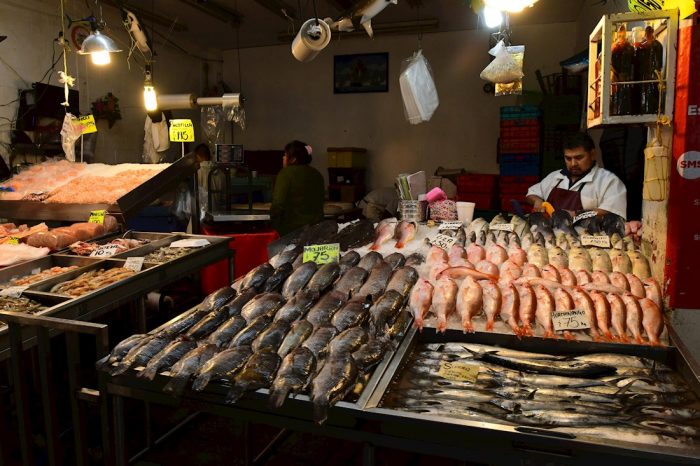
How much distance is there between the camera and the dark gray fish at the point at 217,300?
107 inches

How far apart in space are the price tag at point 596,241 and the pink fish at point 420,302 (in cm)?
139

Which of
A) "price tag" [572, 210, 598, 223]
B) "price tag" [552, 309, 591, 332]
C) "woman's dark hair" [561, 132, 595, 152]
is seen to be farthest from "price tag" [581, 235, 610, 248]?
"woman's dark hair" [561, 132, 595, 152]

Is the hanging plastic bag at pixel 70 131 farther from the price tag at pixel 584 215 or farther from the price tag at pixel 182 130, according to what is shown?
the price tag at pixel 584 215

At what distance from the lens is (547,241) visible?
3504 mm

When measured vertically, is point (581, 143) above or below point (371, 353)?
above

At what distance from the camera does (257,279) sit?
2.98m

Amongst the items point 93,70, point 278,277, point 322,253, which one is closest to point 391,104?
point 93,70

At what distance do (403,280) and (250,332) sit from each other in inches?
36.7

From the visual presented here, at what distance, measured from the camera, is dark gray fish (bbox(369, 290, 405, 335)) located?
2400mm

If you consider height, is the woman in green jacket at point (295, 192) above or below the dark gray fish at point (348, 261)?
above

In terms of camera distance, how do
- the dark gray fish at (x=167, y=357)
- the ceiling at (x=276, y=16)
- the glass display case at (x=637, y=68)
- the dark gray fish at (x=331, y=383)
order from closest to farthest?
1. the dark gray fish at (x=331, y=383)
2. the dark gray fish at (x=167, y=357)
3. the glass display case at (x=637, y=68)
4. the ceiling at (x=276, y=16)

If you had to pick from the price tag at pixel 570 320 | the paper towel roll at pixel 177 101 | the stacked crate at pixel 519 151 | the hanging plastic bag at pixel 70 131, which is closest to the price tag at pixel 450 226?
the price tag at pixel 570 320

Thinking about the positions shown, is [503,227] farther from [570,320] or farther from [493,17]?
[493,17]

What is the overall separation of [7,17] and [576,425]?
938 cm
